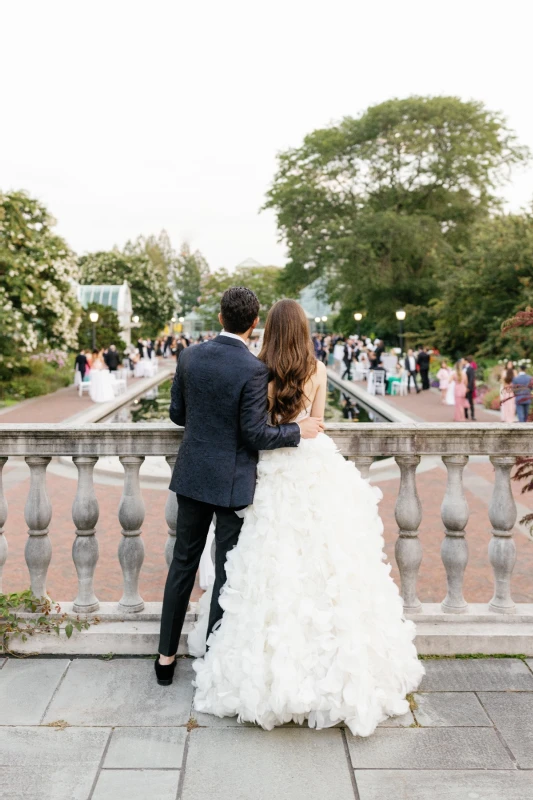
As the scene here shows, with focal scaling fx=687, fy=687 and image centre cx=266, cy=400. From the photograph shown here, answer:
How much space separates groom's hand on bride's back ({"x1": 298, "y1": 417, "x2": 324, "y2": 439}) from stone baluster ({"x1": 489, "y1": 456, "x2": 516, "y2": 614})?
1.12 meters

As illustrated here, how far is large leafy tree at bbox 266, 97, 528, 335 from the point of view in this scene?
39438 mm

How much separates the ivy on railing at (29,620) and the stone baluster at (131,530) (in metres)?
0.23

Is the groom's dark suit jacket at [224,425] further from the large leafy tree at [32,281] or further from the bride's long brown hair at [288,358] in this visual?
the large leafy tree at [32,281]

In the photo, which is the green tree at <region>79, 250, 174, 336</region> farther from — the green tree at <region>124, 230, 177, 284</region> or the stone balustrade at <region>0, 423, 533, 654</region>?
the stone balustrade at <region>0, 423, 533, 654</region>

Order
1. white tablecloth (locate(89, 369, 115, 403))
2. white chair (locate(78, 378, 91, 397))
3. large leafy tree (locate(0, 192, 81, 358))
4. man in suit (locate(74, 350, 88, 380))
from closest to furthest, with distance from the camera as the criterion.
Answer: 1. large leafy tree (locate(0, 192, 81, 358))
2. white tablecloth (locate(89, 369, 115, 403))
3. white chair (locate(78, 378, 91, 397))
4. man in suit (locate(74, 350, 88, 380))

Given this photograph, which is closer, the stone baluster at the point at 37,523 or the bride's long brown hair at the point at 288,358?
the bride's long brown hair at the point at 288,358

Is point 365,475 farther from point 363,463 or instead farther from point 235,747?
point 235,747

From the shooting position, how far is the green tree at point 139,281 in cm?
7431

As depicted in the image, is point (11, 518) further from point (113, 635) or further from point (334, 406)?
point (334, 406)

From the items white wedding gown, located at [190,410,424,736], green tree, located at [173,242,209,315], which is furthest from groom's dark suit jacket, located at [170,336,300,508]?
green tree, located at [173,242,209,315]

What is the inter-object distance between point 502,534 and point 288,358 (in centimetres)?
156

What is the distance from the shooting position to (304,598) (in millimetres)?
3043

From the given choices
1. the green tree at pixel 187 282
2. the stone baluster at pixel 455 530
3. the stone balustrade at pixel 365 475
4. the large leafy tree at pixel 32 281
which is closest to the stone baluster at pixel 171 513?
the stone balustrade at pixel 365 475

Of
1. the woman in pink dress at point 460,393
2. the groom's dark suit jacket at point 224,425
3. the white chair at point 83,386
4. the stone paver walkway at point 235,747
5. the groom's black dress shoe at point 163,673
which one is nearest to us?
the stone paver walkway at point 235,747
